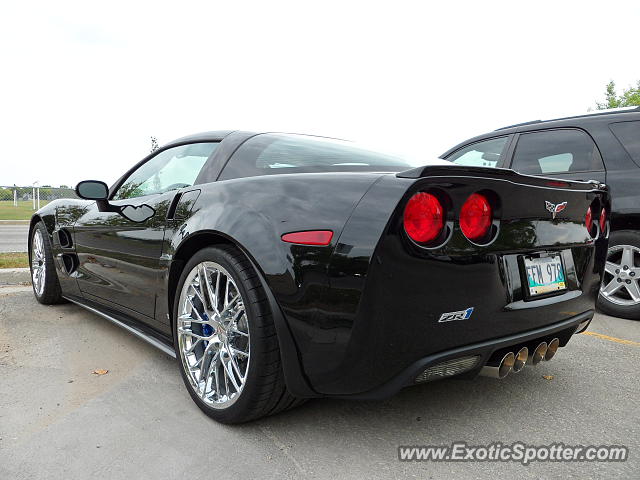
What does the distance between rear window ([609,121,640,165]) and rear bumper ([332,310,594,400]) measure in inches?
94.7

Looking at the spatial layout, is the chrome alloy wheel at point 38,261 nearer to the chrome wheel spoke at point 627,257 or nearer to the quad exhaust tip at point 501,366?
the quad exhaust tip at point 501,366

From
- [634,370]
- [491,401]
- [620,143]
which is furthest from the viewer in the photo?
[620,143]

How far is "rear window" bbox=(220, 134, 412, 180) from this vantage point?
2.27 metres

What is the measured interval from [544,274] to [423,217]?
692 millimetres

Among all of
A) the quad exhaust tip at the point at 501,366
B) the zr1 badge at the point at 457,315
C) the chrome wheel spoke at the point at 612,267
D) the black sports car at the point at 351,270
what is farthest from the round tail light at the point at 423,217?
the chrome wheel spoke at the point at 612,267

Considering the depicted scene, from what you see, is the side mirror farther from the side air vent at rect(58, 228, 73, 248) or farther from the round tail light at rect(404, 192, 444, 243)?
the round tail light at rect(404, 192, 444, 243)

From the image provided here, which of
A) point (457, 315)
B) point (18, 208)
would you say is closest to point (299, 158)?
point (457, 315)

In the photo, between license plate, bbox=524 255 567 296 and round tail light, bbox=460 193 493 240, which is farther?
license plate, bbox=524 255 567 296

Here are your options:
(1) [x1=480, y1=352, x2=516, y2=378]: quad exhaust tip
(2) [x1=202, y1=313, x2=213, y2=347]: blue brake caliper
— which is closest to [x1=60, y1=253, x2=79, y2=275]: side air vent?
(2) [x1=202, y1=313, x2=213, y2=347]: blue brake caliper

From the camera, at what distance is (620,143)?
403 centimetres

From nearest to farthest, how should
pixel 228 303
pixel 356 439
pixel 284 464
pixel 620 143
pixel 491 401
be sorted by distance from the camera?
1. pixel 284 464
2. pixel 356 439
3. pixel 228 303
4. pixel 491 401
5. pixel 620 143

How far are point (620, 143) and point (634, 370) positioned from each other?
1.99 meters

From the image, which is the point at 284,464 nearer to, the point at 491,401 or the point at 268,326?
the point at 268,326

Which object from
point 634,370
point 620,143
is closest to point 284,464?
point 634,370
